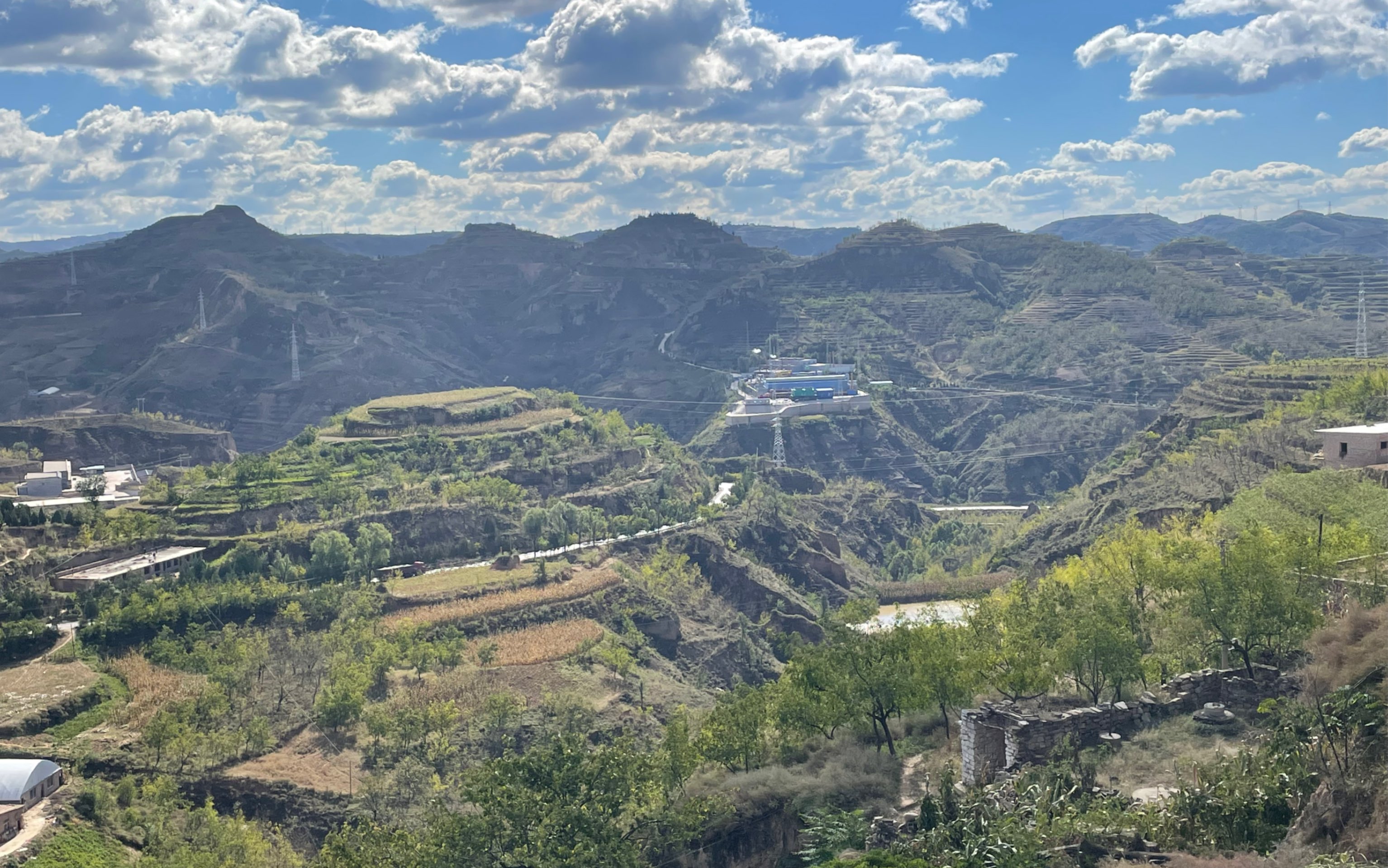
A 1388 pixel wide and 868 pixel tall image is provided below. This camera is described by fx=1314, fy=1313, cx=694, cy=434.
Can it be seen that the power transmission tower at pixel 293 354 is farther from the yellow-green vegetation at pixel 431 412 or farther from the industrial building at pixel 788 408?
the industrial building at pixel 788 408

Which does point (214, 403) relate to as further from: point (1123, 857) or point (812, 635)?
point (1123, 857)

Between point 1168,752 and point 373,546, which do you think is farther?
point 373,546

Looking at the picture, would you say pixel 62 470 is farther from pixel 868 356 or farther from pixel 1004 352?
pixel 1004 352

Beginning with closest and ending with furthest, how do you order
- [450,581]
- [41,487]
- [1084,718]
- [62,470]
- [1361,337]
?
[1084,718] → [450,581] → [41,487] → [62,470] → [1361,337]

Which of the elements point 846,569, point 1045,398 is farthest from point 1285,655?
point 1045,398

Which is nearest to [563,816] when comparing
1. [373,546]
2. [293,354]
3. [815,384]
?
[373,546]
